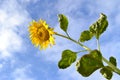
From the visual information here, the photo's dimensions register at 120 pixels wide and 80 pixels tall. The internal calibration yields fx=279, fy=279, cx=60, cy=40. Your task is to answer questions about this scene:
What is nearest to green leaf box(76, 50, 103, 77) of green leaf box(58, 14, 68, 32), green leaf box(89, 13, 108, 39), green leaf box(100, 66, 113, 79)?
green leaf box(100, 66, 113, 79)

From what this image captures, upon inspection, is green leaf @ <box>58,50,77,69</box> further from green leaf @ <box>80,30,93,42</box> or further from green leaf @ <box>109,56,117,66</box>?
green leaf @ <box>109,56,117,66</box>

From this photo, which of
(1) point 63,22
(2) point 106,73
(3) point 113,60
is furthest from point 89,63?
(1) point 63,22

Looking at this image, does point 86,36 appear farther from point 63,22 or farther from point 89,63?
point 89,63

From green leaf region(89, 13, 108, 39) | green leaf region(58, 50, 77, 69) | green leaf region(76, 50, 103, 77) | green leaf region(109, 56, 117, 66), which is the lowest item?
green leaf region(76, 50, 103, 77)

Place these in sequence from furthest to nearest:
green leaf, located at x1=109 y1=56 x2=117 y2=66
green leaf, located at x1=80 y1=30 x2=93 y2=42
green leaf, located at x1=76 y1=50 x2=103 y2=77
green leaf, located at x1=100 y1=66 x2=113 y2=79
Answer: green leaf, located at x1=80 y1=30 x2=93 y2=42 < green leaf, located at x1=109 y1=56 x2=117 y2=66 < green leaf, located at x1=100 y1=66 x2=113 y2=79 < green leaf, located at x1=76 y1=50 x2=103 y2=77

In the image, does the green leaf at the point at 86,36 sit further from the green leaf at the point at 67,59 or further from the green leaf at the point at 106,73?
the green leaf at the point at 106,73

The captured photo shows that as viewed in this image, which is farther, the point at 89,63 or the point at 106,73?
the point at 106,73
